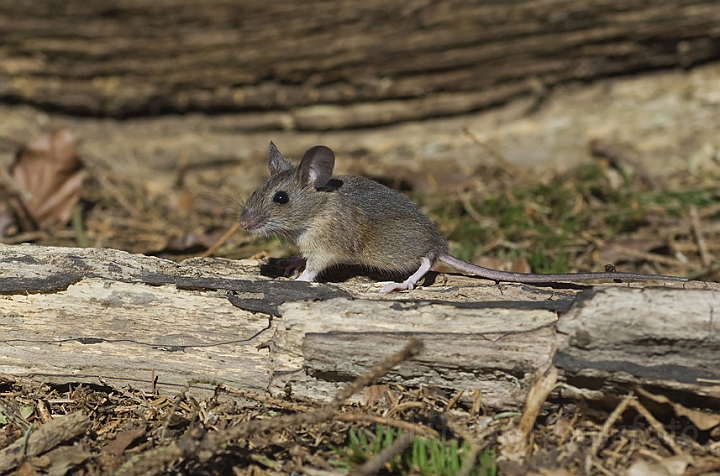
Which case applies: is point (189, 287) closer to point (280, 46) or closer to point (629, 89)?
point (280, 46)

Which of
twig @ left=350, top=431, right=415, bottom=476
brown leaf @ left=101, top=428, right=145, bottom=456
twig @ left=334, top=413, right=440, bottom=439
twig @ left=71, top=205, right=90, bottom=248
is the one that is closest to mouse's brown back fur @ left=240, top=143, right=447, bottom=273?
twig @ left=334, top=413, right=440, bottom=439

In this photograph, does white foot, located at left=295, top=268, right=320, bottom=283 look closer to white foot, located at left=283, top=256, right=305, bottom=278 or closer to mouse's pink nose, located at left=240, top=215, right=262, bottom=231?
white foot, located at left=283, top=256, right=305, bottom=278

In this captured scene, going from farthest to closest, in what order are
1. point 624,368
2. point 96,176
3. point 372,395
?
point 96,176, point 372,395, point 624,368

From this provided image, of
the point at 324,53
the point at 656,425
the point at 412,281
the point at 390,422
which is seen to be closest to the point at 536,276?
the point at 412,281

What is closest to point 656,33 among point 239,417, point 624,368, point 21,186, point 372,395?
point 624,368

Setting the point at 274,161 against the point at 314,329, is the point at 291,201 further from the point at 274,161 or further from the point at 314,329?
the point at 314,329

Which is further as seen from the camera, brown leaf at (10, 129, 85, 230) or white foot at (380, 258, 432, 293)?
brown leaf at (10, 129, 85, 230)
